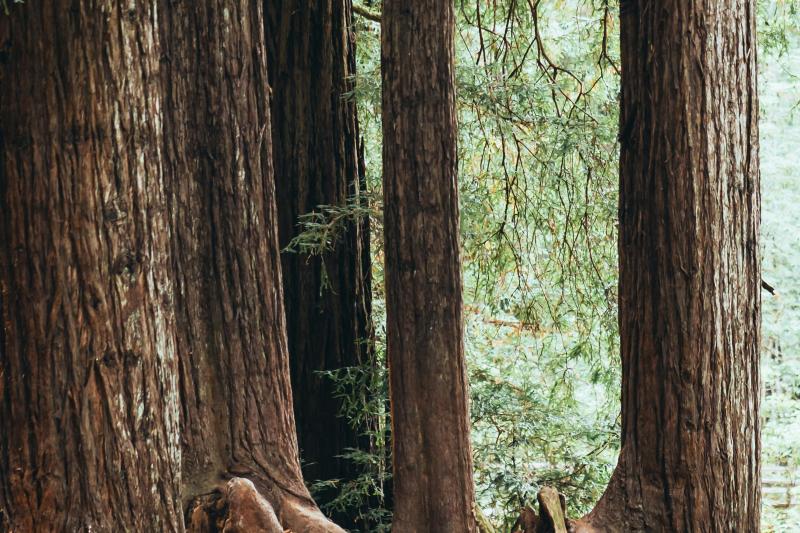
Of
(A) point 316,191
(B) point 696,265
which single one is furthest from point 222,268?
(B) point 696,265

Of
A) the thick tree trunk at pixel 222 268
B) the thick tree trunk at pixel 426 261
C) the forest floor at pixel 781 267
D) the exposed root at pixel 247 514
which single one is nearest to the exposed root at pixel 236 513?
the exposed root at pixel 247 514

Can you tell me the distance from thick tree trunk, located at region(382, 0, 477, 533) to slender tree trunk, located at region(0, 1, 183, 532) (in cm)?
177

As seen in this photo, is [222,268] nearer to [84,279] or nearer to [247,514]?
[247,514]

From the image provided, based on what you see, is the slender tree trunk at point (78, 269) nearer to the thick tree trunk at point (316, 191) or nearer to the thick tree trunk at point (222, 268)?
the thick tree trunk at point (222, 268)

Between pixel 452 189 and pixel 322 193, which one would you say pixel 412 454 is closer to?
pixel 452 189

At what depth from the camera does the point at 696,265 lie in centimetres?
457

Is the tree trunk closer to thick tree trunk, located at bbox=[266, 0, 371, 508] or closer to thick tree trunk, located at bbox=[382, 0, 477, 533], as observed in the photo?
thick tree trunk, located at bbox=[382, 0, 477, 533]

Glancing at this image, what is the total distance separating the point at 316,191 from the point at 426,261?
1.73m

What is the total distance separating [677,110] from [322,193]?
2761 millimetres

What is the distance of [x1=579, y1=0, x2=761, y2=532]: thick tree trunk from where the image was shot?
14.9ft

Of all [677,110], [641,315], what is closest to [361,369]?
[641,315]

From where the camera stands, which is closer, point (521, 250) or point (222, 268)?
→ point (222, 268)

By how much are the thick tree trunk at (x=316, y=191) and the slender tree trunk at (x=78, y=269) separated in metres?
2.94

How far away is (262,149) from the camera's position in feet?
16.4
